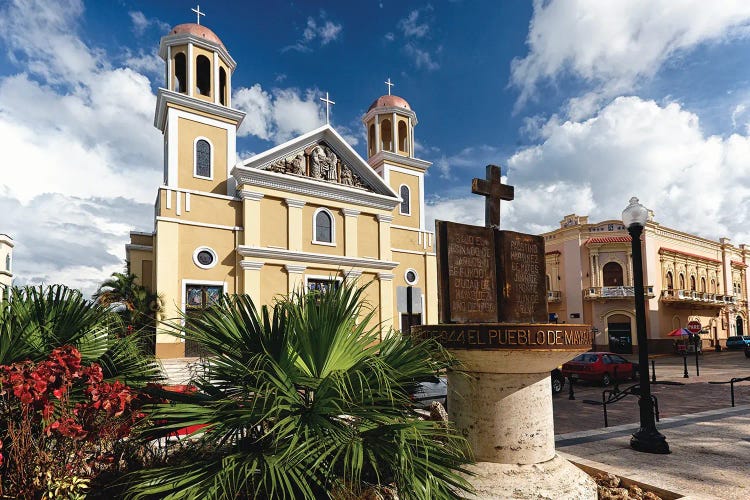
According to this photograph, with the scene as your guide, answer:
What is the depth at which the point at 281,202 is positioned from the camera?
24.1m

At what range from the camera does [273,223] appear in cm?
2378

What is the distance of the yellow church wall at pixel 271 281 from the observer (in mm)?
23041

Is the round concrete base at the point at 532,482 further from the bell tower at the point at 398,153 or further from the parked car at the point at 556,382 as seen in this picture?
the bell tower at the point at 398,153

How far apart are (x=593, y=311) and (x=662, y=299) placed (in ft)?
17.3

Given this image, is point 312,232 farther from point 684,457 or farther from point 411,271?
point 684,457

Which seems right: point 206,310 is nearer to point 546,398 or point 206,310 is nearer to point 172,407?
point 172,407

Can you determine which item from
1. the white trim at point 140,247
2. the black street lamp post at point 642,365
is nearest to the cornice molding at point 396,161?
the white trim at point 140,247

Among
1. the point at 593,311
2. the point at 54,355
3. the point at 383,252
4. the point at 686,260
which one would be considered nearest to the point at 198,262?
the point at 383,252

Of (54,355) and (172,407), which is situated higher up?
(54,355)

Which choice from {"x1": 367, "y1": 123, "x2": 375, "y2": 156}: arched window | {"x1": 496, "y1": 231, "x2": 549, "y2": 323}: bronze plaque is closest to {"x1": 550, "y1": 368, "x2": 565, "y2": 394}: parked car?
{"x1": 496, "y1": 231, "x2": 549, "y2": 323}: bronze plaque

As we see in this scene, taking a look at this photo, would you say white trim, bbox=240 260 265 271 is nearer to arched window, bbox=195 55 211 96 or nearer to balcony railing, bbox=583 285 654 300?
arched window, bbox=195 55 211 96

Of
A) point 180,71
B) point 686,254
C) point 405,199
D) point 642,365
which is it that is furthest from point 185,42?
point 686,254

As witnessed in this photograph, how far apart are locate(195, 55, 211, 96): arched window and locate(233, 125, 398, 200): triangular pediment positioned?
4.99 metres

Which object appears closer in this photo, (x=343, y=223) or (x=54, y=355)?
(x=54, y=355)
